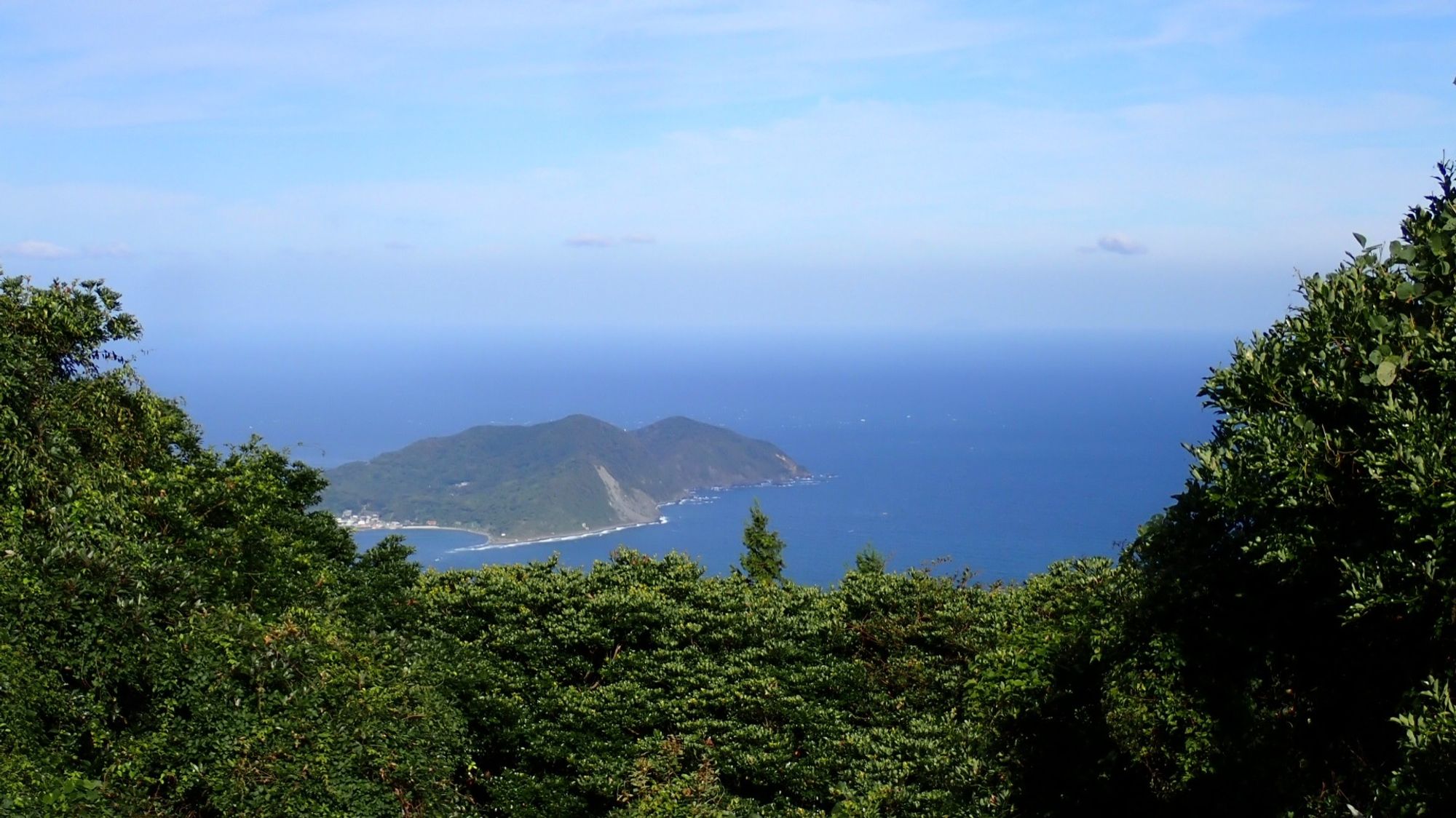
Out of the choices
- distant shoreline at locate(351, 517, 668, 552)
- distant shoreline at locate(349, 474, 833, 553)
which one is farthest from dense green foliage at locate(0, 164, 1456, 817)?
distant shoreline at locate(351, 517, 668, 552)

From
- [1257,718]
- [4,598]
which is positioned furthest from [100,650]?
[1257,718]

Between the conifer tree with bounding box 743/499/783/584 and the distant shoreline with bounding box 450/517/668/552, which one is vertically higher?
the conifer tree with bounding box 743/499/783/584

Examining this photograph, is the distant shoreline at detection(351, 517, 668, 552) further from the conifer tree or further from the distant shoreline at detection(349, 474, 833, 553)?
the conifer tree

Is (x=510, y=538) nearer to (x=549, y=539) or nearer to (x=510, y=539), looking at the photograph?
(x=510, y=539)

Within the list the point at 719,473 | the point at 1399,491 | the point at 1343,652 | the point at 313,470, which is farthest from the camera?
the point at 719,473

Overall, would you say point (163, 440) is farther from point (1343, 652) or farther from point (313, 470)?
point (1343, 652)

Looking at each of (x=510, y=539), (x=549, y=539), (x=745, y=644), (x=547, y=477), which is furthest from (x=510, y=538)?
(x=745, y=644)

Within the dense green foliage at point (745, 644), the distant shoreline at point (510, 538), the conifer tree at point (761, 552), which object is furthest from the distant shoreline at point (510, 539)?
the dense green foliage at point (745, 644)
